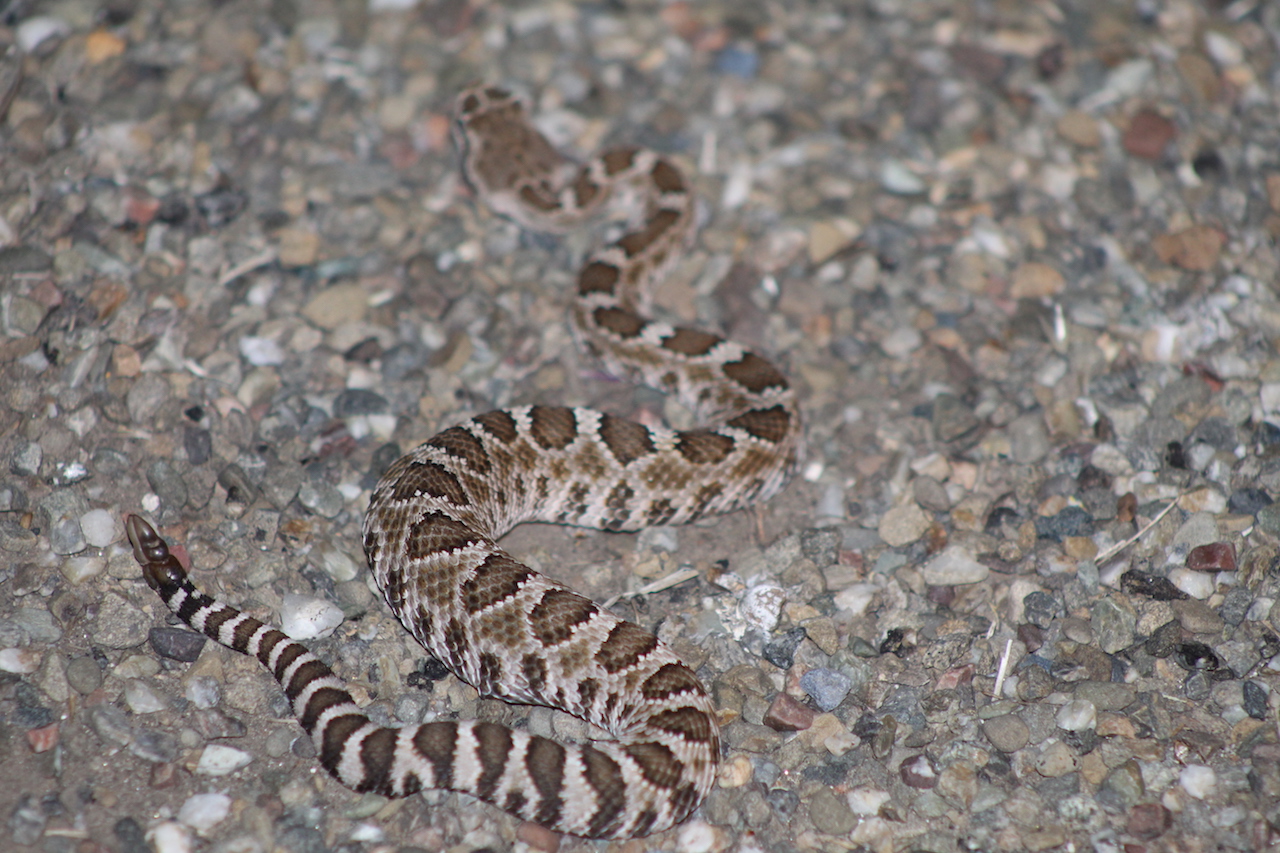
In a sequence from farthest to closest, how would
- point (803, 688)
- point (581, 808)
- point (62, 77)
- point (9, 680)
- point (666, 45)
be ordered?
point (666, 45), point (62, 77), point (803, 688), point (9, 680), point (581, 808)

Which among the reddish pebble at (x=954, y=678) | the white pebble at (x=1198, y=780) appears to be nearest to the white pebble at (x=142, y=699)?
the reddish pebble at (x=954, y=678)

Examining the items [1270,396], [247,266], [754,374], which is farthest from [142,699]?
[1270,396]

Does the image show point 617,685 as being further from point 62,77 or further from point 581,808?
point 62,77

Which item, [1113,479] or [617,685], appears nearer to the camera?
[617,685]

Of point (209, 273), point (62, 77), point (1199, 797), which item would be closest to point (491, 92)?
point (209, 273)

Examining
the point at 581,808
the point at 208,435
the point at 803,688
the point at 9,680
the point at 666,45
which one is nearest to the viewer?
the point at 581,808

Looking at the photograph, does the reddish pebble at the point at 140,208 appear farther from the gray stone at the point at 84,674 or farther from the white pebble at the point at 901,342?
the white pebble at the point at 901,342

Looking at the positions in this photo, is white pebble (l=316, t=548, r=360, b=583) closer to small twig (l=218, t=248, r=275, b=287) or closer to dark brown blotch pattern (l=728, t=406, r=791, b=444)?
small twig (l=218, t=248, r=275, b=287)
